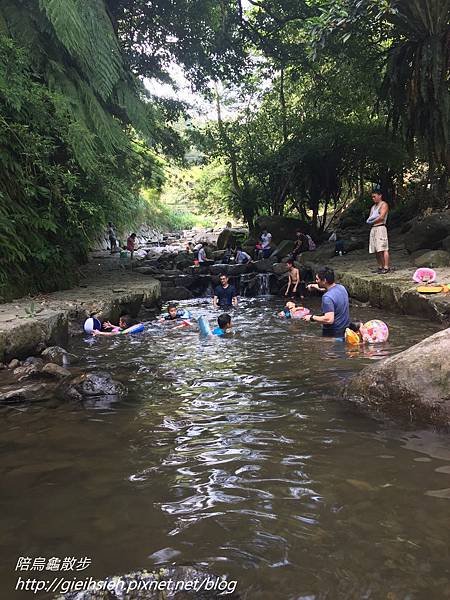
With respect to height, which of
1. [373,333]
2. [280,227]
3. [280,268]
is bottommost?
[373,333]

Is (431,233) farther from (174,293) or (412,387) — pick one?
(412,387)

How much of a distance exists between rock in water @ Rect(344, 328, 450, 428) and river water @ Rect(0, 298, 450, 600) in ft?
0.64

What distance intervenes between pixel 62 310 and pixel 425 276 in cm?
668

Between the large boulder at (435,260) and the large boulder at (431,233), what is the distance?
5.07ft

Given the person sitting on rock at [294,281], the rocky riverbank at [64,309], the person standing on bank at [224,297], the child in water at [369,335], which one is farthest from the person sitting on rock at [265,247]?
the child in water at [369,335]

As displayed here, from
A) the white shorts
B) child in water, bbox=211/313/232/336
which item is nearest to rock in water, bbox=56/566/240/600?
child in water, bbox=211/313/232/336

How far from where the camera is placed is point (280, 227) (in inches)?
886

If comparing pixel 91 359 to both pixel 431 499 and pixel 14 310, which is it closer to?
pixel 14 310

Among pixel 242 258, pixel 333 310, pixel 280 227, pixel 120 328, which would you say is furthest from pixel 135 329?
pixel 280 227

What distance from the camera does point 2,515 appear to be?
9.02 ft

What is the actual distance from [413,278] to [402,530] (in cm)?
779

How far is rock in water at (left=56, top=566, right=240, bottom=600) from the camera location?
2.00 metres

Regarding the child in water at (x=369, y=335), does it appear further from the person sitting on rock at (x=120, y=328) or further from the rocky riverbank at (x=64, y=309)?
the rocky riverbank at (x=64, y=309)

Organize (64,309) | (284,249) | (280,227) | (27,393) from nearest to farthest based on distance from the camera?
(27,393) < (64,309) < (284,249) < (280,227)
